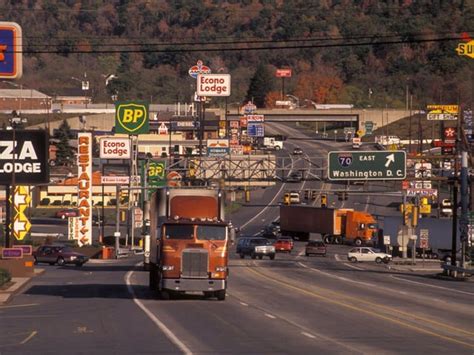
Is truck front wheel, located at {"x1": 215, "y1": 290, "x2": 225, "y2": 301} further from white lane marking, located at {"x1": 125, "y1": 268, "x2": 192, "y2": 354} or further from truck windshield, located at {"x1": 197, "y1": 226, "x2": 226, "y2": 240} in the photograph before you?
white lane marking, located at {"x1": 125, "y1": 268, "x2": 192, "y2": 354}

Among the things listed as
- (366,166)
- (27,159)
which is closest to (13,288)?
(27,159)

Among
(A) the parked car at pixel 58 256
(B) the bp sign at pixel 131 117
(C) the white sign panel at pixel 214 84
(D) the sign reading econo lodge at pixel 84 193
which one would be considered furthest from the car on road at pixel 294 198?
(A) the parked car at pixel 58 256

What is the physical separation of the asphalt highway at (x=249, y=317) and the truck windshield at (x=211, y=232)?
202cm

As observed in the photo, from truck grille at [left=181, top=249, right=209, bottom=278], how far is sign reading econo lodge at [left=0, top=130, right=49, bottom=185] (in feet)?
72.3

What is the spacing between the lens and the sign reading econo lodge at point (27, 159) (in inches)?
2144

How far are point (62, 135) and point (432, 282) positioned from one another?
108 metres

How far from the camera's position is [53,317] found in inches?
1154

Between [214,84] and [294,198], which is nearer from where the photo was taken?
[214,84]

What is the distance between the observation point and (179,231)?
33812 mm

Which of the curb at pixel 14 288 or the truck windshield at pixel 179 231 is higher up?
the truck windshield at pixel 179 231

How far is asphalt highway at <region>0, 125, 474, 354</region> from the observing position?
2244 centimetres

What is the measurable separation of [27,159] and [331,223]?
45022mm

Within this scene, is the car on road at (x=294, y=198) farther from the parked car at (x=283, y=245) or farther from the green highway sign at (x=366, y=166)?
the green highway sign at (x=366, y=166)

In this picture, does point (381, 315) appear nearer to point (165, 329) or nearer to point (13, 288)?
point (165, 329)
